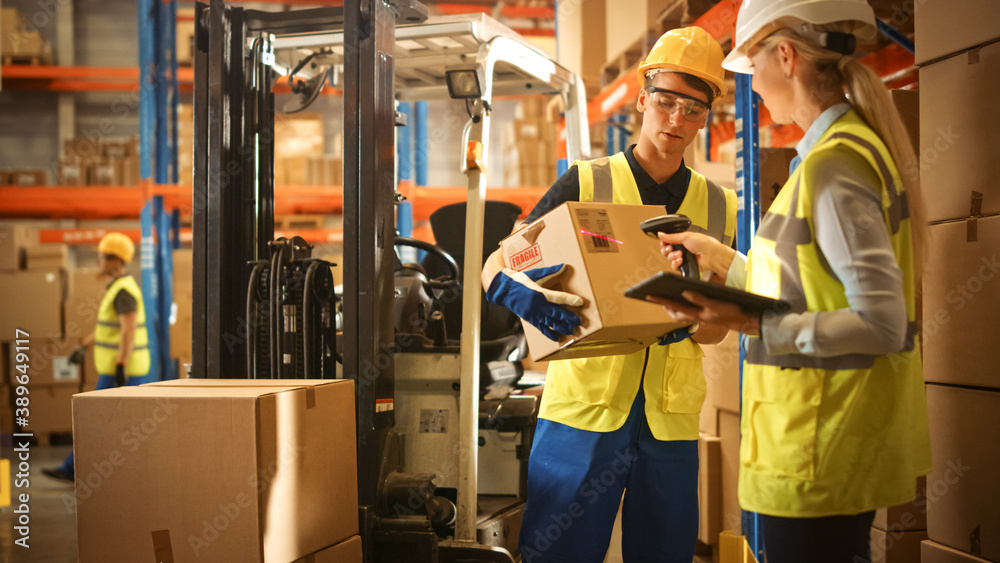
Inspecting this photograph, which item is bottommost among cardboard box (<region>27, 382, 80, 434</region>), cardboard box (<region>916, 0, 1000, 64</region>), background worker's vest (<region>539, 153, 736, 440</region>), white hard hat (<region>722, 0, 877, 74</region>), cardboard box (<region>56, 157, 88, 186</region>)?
cardboard box (<region>27, 382, 80, 434</region>)

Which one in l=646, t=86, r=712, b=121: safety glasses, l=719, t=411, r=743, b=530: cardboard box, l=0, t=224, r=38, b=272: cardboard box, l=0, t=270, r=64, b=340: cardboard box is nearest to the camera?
l=646, t=86, r=712, b=121: safety glasses

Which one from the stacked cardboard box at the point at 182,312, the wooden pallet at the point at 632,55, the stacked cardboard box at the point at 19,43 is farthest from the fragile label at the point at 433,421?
the stacked cardboard box at the point at 19,43

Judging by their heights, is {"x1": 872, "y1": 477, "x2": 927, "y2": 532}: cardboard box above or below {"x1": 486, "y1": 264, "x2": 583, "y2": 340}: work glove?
below

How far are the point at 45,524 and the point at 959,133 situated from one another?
6.06 meters

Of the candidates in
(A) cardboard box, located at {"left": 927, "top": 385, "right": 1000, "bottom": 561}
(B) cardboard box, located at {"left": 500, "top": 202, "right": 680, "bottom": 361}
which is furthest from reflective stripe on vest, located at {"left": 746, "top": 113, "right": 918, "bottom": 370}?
(A) cardboard box, located at {"left": 927, "top": 385, "right": 1000, "bottom": 561}

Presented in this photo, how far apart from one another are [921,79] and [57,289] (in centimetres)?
1005

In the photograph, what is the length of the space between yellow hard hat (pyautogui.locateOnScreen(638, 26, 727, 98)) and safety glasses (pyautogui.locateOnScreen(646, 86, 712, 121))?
7 centimetres

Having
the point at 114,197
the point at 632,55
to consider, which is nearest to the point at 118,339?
the point at 114,197

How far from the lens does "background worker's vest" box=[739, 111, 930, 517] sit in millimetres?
1325

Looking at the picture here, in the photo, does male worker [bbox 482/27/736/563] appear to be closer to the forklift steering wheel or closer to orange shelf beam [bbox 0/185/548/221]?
the forklift steering wheel

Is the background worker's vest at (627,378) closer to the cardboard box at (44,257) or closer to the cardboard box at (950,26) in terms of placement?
the cardboard box at (950,26)

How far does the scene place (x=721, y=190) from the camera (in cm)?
242

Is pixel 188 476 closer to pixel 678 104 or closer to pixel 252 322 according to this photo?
pixel 252 322

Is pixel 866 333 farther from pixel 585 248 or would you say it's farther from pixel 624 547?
pixel 624 547
